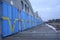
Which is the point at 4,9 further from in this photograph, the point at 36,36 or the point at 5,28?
the point at 36,36

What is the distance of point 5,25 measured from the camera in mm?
16859

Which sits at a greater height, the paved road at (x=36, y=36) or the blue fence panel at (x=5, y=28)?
the blue fence panel at (x=5, y=28)

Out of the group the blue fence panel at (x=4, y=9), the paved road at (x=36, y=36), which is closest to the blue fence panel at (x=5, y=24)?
the blue fence panel at (x=4, y=9)

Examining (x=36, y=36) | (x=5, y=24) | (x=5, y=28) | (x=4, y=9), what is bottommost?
(x=36, y=36)

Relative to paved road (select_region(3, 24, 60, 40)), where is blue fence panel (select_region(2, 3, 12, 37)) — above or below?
above

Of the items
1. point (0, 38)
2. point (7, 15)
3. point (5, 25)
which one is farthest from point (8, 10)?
point (0, 38)

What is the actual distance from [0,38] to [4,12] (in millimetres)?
2468

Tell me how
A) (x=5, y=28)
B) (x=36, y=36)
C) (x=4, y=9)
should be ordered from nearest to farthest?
(x=4, y=9) → (x=5, y=28) → (x=36, y=36)

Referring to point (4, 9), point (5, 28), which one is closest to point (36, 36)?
point (5, 28)

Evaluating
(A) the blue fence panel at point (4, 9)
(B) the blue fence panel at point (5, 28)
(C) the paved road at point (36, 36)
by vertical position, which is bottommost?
(C) the paved road at point (36, 36)

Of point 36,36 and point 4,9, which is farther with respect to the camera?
point 36,36

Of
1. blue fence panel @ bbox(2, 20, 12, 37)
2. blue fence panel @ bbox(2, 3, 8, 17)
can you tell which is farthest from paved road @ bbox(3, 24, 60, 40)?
blue fence panel @ bbox(2, 3, 8, 17)

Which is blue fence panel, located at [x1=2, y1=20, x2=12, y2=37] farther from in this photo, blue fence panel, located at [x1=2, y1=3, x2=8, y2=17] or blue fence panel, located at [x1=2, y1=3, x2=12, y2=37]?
blue fence panel, located at [x1=2, y1=3, x2=8, y2=17]

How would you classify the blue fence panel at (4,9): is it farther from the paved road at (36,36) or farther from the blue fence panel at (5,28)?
the paved road at (36,36)
